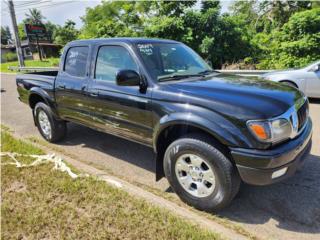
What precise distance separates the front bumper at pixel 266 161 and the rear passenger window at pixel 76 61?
276 centimetres

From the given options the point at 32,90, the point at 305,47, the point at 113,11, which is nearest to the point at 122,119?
the point at 32,90

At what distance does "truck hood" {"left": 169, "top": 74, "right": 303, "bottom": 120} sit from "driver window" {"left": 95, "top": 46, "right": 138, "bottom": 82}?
31.2 inches

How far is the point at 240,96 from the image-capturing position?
2.75m

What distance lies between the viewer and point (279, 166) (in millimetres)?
2568

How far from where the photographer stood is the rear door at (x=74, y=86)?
4.18 metres

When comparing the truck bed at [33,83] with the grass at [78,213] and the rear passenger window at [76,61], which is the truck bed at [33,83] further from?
the grass at [78,213]

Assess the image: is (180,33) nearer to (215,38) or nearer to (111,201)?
(215,38)

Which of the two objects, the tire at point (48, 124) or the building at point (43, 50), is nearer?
the tire at point (48, 124)

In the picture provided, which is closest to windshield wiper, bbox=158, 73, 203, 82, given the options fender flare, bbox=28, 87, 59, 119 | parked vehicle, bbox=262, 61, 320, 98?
fender flare, bbox=28, 87, 59, 119

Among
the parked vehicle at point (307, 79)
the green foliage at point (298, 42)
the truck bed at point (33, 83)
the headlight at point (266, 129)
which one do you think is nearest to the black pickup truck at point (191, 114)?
the headlight at point (266, 129)

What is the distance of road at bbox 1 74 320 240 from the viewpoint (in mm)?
2723

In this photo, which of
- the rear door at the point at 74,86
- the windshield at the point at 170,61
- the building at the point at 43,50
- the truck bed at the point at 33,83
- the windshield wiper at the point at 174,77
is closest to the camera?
the windshield wiper at the point at 174,77

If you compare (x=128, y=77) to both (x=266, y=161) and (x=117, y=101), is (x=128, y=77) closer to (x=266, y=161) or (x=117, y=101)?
(x=117, y=101)

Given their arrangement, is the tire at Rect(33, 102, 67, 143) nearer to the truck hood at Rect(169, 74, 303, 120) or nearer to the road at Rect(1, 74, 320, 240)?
the road at Rect(1, 74, 320, 240)
